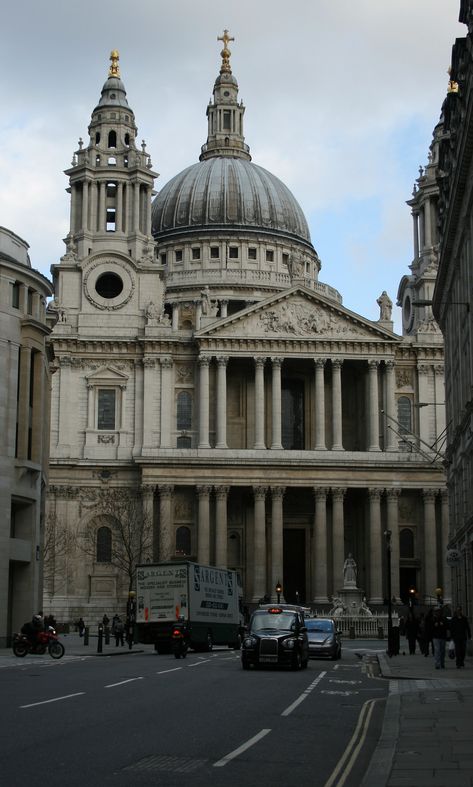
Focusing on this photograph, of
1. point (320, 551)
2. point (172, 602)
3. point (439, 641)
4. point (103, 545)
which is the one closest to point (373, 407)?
point (320, 551)

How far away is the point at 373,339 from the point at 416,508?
12.6 metres

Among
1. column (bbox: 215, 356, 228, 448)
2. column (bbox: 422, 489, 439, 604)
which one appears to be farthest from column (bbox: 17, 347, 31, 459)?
column (bbox: 422, 489, 439, 604)

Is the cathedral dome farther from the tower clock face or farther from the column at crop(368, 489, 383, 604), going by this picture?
the column at crop(368, 489, 383, 604)

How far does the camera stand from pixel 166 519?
87.0m

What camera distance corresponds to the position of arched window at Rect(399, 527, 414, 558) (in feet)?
298

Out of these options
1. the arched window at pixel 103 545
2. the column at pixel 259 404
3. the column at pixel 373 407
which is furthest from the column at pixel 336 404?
the arched window at pixel 103 545

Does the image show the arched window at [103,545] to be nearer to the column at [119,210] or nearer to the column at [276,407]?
the column at [276,407]

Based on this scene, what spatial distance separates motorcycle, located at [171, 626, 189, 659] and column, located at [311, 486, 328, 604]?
40.2 metres

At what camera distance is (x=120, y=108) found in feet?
326

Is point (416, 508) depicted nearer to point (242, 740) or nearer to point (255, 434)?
point (255, 434)

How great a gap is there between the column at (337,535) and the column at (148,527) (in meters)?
12.4

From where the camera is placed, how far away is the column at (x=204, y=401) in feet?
291

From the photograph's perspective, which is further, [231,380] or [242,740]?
[231,380]

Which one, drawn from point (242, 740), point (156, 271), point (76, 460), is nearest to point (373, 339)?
point (156, 271)
